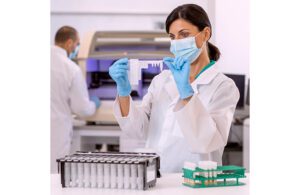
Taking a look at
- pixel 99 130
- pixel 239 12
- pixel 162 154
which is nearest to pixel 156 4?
pixel 239 12

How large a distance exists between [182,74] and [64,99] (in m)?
2.10

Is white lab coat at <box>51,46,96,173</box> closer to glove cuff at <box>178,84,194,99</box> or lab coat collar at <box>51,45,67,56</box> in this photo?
lab coat collar at <box>51,45,67,56</box>

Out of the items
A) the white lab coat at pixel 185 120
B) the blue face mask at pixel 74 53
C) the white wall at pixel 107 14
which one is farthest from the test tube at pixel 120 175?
the white wall at pixel 107 14

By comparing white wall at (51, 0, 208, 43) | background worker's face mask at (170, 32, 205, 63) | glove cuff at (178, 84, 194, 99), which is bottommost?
glove cuff at (178, 84, 194, 99)

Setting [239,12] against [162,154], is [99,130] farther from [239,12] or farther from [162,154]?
[162,154]

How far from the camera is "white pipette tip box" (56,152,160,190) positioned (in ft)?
5.83

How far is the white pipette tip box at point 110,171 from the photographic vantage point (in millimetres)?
1778

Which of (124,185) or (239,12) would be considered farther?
(239,12)

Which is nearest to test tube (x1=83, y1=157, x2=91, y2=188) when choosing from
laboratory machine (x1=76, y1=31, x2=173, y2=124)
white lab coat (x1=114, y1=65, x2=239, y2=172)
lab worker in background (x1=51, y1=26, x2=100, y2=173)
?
white lab coat (x1=114, y1=65, x2=239, y2=172)

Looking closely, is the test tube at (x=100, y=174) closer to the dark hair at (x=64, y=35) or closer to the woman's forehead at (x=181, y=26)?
the woman's forehead at (x=181, y=26)

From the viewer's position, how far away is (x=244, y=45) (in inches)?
183

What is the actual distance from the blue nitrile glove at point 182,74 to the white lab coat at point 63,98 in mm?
1998
